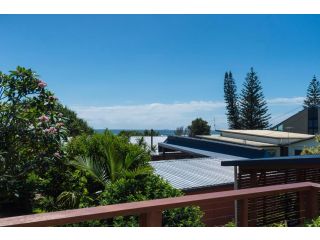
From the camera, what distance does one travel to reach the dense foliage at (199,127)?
5041 centimetres

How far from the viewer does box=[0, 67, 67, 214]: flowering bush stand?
6.95 m

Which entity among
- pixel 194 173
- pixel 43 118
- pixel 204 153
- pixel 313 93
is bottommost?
pixel 194 173

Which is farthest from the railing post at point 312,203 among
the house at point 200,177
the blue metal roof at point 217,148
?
the blue metal roof at point 217,148

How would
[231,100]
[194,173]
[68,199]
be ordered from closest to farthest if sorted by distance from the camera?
[68,199], [194,173], [231,100]

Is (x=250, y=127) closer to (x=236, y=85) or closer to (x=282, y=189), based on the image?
(x=236, y=85)

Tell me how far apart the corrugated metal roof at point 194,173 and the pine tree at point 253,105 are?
100ft

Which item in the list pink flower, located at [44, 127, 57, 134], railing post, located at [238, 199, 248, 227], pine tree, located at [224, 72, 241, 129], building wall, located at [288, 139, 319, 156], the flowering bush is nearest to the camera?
railing post, located at [238, 199, 248, 227]

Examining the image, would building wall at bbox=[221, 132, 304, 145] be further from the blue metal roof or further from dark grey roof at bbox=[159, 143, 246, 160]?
dark grey roof at bbox=[159, 143, 246, 160]

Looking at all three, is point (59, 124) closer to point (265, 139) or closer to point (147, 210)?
point (147, 210)

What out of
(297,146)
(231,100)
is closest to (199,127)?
(231,100)

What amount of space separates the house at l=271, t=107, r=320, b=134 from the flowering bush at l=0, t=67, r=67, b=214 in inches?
1399

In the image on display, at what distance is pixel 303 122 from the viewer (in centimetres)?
4047

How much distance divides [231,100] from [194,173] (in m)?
34.3

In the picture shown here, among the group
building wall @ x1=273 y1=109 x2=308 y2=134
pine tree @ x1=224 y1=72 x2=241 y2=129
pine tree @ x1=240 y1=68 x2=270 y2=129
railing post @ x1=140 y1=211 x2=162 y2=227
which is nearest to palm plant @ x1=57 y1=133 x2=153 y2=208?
railing post @ x1=140 y1=211 x2=162 y2=227
